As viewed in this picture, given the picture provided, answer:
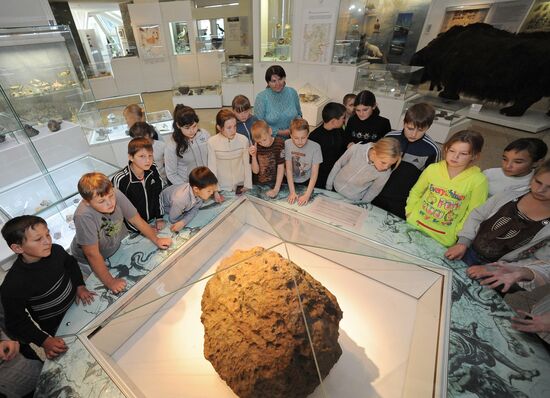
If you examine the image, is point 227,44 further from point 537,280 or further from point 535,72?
point 537,280

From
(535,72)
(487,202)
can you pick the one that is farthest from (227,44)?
(487,202)

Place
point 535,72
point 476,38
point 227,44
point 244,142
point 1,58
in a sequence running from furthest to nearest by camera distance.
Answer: point 227,44 < point 476,38 < point 535,72 < point 1,58 < point 244,142

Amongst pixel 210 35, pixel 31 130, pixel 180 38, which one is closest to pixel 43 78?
pixel 31 130

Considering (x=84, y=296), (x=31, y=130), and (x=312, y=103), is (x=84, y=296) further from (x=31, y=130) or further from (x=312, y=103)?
(x=312, y=103)

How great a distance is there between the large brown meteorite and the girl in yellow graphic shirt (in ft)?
4.18

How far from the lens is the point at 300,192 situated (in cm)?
254

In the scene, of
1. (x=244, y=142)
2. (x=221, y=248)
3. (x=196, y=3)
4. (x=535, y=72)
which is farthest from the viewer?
(x=196, y=3)

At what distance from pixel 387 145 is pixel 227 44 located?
10.1m

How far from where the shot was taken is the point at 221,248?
186 centimetres

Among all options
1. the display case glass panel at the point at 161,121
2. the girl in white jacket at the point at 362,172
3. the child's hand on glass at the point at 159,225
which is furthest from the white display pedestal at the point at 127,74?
the girl in white jacket at the point at 362,172

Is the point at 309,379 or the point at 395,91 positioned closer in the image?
the point at 309,379

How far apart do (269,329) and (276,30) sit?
708 centimetres

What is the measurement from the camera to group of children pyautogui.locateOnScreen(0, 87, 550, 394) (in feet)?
4.92

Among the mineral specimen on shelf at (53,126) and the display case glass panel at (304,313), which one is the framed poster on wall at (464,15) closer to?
the display case glass panel at (304,313)
